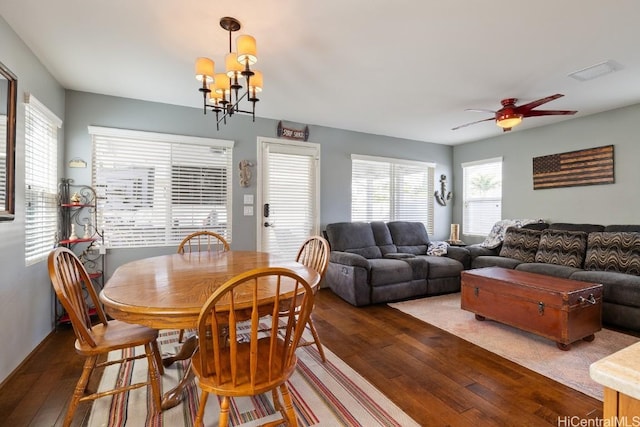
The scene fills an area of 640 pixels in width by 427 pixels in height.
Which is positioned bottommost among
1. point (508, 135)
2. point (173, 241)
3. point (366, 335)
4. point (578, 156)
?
point (366, 335)

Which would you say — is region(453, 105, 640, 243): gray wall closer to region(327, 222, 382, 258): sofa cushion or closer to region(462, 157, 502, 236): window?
region(462, 157, 502, 236): window

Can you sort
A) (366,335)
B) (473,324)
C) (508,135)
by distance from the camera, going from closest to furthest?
(366,335) < (473,324) < (508,135)

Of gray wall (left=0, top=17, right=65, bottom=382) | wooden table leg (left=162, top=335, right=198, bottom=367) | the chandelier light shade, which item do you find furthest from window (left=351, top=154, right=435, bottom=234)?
gray wall (left=0, top=17, right=65, bottom=382)

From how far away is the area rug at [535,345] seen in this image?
2.18 m

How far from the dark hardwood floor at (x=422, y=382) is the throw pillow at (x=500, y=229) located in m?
2.43

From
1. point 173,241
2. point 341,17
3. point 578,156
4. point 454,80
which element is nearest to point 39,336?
point 173,241

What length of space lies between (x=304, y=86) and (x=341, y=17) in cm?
120

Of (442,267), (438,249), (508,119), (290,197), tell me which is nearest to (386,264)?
(442,267)

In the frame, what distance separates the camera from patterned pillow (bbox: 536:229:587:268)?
3741mm

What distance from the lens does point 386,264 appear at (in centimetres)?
394

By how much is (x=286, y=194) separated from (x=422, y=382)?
9.89 ft

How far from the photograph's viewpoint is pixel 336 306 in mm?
3787

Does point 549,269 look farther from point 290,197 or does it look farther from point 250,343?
point 250,343

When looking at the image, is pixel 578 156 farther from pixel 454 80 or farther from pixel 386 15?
pixel 386 15
